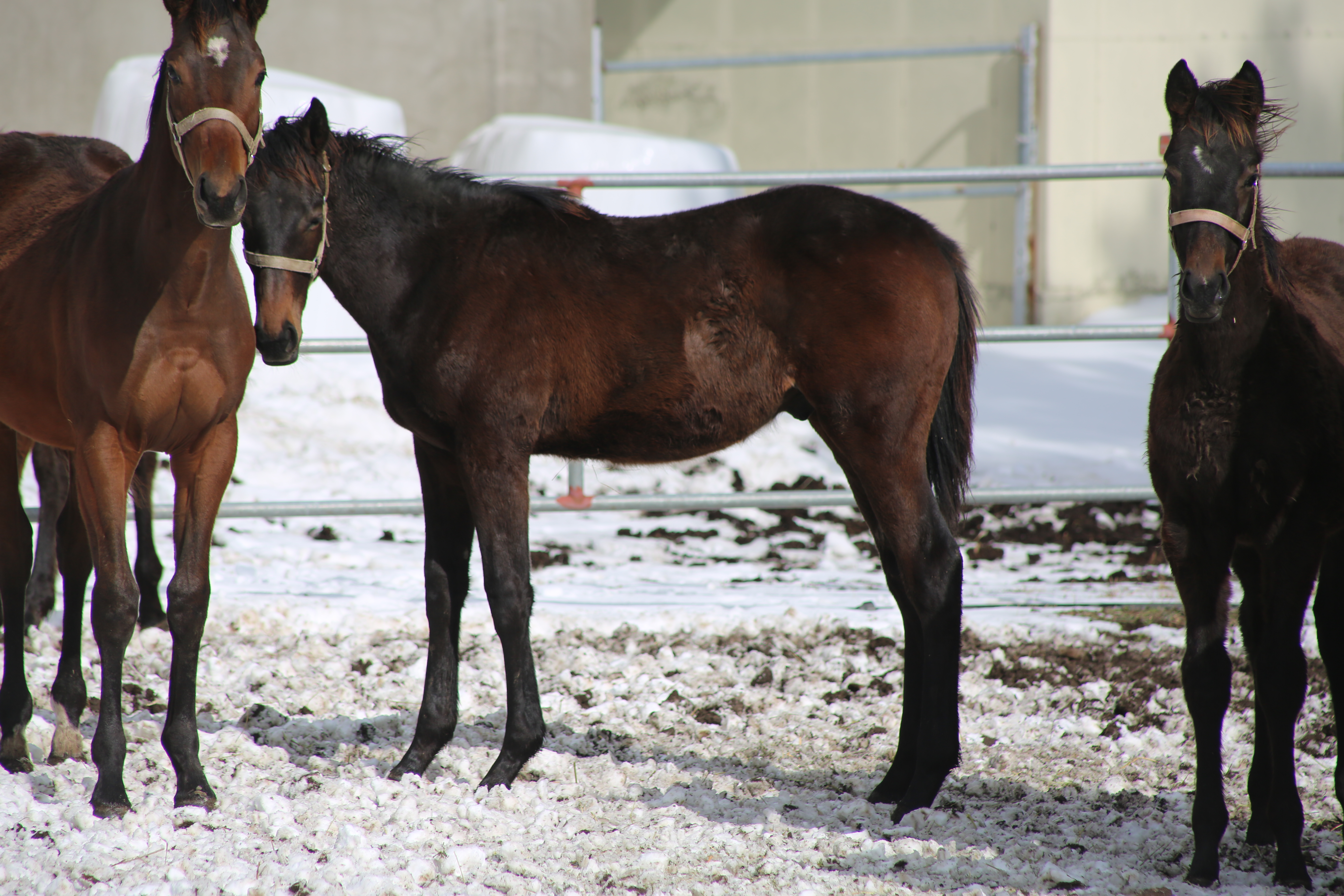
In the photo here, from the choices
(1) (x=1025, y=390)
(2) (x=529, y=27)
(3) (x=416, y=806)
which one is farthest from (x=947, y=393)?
(2) (x=529, y=27)

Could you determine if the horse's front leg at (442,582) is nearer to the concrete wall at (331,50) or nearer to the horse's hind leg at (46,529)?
the horse's hind leg at (46,529)

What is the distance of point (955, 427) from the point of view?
353cm

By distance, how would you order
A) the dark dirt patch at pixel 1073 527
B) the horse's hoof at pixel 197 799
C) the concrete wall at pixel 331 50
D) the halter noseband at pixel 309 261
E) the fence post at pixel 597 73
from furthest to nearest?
the fence post at pixel 597 73
the concrete wall at pixel 331 50
the dark dirt patch at pixel 1073 527
the halter noseband at pixel 309 261
the horse's hoof at pixel 197 799

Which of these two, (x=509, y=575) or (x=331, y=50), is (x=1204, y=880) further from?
(x=331, y=50)

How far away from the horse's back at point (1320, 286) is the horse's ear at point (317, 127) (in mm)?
2536

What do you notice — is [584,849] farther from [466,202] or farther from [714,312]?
[466,202]

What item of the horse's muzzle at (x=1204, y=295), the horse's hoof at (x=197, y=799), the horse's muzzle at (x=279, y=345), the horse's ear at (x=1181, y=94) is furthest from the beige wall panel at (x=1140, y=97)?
the horse's hoof at (x=197, y=799)

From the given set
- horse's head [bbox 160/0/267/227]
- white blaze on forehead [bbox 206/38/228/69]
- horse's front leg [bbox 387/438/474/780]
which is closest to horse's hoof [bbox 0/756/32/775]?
horse's front leg [bbox 387/438/474/780]

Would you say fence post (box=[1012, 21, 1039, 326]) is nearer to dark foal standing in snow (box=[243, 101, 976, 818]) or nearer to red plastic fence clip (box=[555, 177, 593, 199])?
red plastic fence clip (box=[555, 177, 593, 199])

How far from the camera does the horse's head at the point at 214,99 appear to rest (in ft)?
9.11

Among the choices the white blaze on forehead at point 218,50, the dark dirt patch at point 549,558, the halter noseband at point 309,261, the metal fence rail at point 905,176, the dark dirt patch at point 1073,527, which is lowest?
the dark dirt patch at point 549,558

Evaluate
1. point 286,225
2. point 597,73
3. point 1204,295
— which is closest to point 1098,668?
point 1204,295

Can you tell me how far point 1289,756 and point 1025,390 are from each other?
23.0ft

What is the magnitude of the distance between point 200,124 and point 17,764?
1977mm
